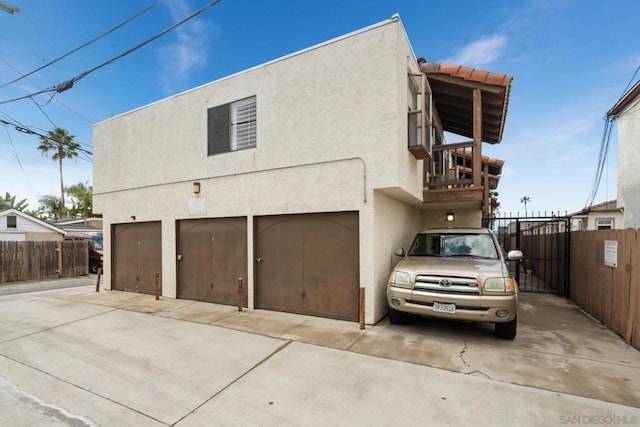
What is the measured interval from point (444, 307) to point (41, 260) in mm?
16330

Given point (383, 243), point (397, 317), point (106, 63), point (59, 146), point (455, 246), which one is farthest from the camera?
point (59, 146)

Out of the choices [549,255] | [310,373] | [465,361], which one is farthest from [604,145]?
[310,373]

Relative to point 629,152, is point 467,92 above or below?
above

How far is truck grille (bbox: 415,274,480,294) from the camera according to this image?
437cm

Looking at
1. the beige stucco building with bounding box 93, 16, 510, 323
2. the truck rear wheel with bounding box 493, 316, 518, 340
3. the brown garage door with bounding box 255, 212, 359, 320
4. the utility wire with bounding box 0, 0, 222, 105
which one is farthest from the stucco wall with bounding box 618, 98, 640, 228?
the utility wire with bounding box 0, 0, 222, 105

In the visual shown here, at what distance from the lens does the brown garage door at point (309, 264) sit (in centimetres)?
569

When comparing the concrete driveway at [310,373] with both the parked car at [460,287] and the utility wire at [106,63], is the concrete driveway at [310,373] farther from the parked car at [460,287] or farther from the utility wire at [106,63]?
the utility wire at [106,63]

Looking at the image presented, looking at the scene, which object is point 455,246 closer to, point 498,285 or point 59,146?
point 498,285

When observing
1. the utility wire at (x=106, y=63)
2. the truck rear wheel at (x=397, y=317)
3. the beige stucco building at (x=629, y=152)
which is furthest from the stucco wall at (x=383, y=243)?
the beige stucco building at (x=629, y=152)

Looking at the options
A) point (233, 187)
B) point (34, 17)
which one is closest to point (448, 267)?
point (233, 187)

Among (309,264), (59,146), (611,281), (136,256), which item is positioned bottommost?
(136,256)

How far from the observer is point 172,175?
7922 mm

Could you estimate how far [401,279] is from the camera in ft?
16.1

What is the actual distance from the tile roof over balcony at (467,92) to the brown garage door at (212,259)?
20.6 feet
